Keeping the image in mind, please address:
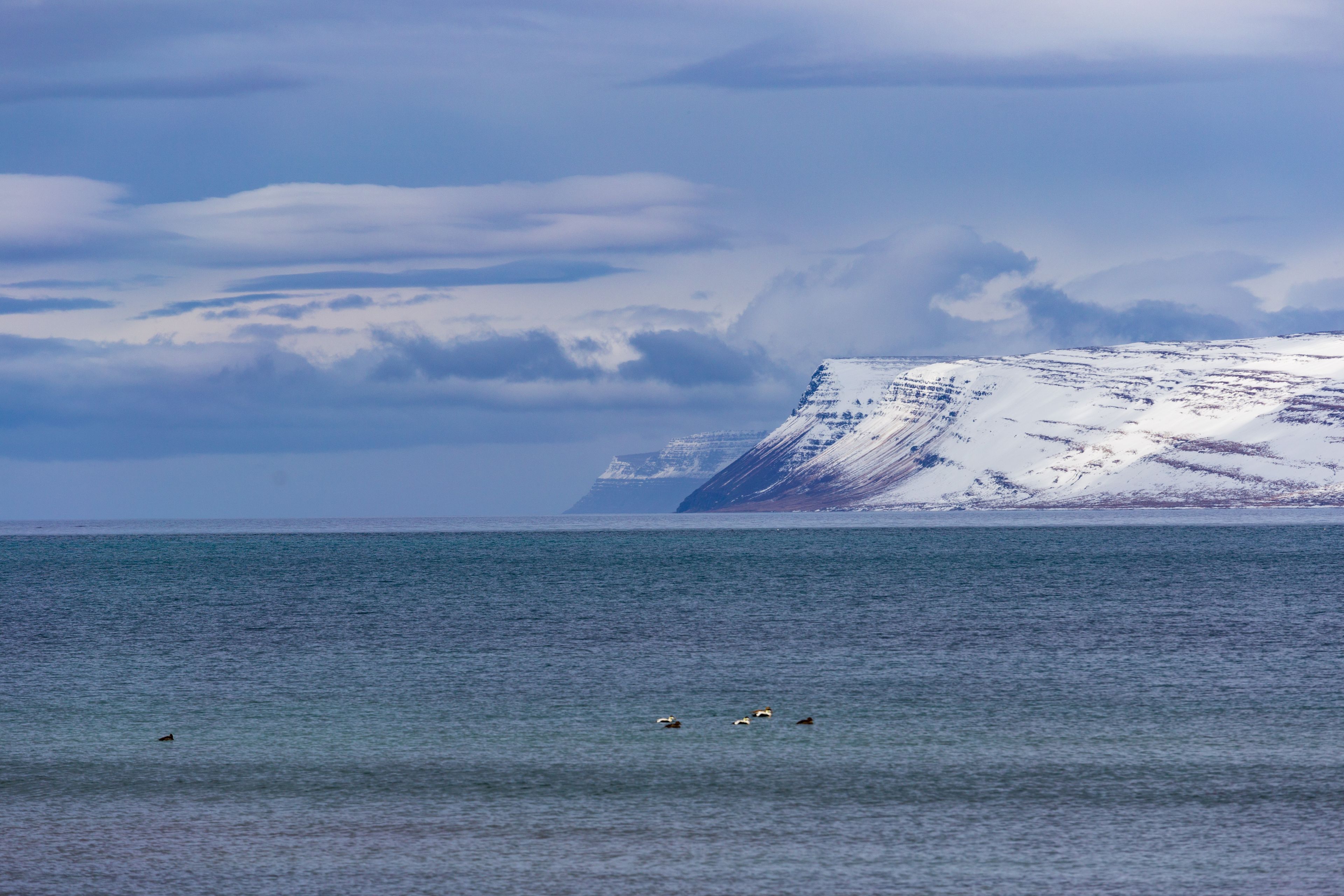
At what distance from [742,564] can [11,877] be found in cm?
16766

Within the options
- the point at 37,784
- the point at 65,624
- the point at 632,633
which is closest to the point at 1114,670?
A: the point at 632,633

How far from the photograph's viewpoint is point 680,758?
134 feet

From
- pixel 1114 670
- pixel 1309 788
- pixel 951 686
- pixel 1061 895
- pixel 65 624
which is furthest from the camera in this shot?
pixel 65 624

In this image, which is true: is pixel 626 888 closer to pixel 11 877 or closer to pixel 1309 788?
pixel 11 877

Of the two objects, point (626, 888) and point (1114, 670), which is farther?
point (1114, 670)

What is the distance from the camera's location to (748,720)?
46625 mm

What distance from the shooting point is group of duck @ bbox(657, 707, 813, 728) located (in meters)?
46.6

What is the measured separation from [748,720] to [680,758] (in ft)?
20.7

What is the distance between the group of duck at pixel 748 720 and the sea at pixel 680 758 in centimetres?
37

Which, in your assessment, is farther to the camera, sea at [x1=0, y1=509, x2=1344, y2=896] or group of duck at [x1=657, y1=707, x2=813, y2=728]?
group of duck at [x1=657, y1=707, x2=813, y2=728]

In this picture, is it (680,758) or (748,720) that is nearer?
(680,758)

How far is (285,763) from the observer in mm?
40375

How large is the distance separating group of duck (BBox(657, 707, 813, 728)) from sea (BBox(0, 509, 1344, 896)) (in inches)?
14.7

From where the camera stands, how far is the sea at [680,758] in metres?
27.9
